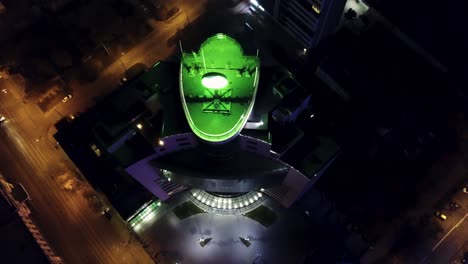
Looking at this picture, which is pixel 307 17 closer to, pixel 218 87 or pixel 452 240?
pixel 218 87

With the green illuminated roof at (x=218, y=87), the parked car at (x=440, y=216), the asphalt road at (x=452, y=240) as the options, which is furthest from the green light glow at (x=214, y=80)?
the asphalt road at (x=452, y=240)

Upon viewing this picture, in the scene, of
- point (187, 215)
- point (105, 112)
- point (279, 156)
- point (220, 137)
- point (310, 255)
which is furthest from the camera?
point (187, 215)

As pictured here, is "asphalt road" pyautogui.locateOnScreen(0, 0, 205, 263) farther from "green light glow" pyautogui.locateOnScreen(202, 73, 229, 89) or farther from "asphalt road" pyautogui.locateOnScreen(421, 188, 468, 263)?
"asphalt road" pyautogui.locateOnScreen(421, 188, 468, 263)

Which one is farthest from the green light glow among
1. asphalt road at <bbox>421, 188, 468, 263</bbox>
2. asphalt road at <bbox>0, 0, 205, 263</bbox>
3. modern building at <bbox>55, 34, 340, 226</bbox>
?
asphalt road at <bbox>421, 188, 468, 263</bbox>

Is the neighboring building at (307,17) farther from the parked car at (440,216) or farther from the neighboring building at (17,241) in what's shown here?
the neighboring building at (17,241)

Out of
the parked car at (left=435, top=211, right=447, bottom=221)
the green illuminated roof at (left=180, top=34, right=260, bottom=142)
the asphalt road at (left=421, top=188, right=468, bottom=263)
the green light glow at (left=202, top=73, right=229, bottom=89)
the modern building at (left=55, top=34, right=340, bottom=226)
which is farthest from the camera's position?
the parked car at (left=435, top=211, right=447, bottom=221)

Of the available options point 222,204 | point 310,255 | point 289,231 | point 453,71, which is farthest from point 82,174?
point 453,71

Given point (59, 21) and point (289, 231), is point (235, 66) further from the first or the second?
point (59, 21)
